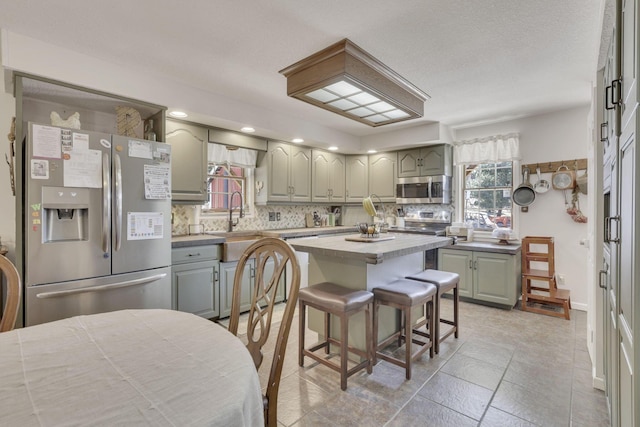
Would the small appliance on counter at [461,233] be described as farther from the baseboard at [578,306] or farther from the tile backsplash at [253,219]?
the tile backsplash at [253,219]

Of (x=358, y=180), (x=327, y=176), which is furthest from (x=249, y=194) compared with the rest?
(x=358, y=180)

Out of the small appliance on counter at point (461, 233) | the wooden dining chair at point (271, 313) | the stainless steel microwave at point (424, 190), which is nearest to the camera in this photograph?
the wooden dining chair at point (271, 313)

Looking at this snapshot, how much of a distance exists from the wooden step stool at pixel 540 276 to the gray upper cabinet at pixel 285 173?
9.71ft

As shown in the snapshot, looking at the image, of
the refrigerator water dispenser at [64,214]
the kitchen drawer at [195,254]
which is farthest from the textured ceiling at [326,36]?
the kitchen drawer at [195,254]

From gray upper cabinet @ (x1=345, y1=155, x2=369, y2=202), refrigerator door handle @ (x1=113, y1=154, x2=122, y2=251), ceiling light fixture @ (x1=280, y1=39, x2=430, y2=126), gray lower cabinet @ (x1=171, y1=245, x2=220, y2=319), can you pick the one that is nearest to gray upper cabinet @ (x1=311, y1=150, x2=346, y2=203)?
gray upper cabinet @ (x1=345, y1=155, x2=369, y2=202)

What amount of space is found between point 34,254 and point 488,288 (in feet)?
14.3

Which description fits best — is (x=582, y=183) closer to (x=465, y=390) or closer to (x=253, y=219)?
(x=465, y=390)

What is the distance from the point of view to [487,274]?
3.73 meters

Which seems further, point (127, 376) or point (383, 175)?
point (383, 175)

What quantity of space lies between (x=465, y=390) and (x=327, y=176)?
353 cm

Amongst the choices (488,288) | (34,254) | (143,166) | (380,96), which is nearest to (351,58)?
(380,96)

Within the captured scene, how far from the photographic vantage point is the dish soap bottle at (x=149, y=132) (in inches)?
112

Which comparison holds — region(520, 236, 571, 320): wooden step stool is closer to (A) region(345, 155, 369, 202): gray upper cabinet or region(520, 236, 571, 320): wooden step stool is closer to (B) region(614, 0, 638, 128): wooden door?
(A) region(345, 155, 369, 202): gray upper cabinet

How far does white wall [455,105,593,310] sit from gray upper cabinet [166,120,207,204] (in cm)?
398
